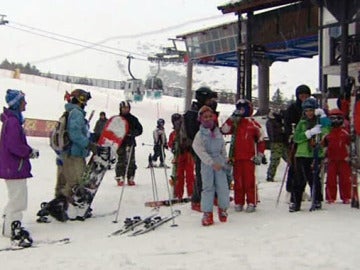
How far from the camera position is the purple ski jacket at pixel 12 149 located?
6.44 meters

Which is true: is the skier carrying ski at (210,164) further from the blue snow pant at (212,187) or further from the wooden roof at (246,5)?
the wooden roof at (246,5)

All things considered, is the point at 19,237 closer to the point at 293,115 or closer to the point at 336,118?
the point at 293,115

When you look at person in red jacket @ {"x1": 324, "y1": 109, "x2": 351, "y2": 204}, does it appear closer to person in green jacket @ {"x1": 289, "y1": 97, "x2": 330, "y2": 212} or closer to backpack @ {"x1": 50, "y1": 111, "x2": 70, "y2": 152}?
person in green jacket @ {"x1": 289, "y1": 97, "x2": 330, "y2": 212}

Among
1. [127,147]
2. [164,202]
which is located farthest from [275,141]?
[164,202]

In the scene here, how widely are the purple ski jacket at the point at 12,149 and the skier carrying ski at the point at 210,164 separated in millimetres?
2043

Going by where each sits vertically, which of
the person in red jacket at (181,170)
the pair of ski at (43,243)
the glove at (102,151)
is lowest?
the pair of ski at (43,243)

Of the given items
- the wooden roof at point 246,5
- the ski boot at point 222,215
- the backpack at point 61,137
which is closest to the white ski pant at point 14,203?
the backpack at point 61,137

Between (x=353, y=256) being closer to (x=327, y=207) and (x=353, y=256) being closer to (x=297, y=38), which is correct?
(x=327, y=207)

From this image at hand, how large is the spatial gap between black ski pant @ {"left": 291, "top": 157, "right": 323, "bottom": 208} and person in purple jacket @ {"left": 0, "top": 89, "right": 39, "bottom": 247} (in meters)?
3.27

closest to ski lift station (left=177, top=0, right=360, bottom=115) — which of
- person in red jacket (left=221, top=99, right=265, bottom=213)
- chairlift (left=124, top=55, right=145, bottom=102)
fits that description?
chairlift (left=124, top=55, right=145, bottom=102)

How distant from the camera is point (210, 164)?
666 cm

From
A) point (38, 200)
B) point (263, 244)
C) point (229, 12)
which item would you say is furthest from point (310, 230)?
point (229, 12)

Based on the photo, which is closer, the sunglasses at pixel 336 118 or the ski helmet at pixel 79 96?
the ski helmet at pixel 79 96

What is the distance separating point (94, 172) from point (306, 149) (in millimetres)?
2933
